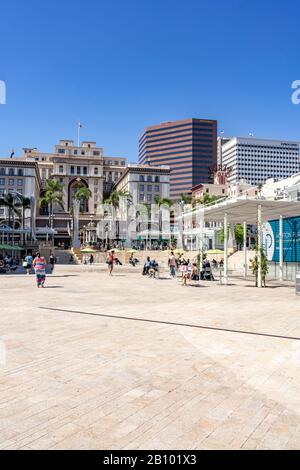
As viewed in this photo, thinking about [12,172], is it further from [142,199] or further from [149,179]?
[149,179]

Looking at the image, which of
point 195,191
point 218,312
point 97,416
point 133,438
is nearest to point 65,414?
point 97,416

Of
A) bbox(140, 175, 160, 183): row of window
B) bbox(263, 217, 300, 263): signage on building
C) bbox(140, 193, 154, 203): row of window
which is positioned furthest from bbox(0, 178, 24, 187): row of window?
bbox(263, 217, 300, 263): signage on building

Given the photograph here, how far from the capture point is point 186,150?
175 meters

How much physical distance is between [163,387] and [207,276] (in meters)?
20.1

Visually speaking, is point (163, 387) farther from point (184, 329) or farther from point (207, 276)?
point (207, 276)

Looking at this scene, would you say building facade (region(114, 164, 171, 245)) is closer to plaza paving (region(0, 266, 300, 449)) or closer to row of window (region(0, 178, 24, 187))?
row of window (region(0, 178, 24, 187))

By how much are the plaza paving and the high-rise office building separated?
164 meters

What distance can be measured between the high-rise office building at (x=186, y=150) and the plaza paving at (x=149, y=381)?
A: 16393 centimetres

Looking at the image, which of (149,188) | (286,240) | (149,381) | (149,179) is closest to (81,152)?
(149,179)

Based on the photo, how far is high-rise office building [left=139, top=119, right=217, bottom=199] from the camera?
570 ft

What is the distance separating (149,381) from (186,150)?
17460 cm

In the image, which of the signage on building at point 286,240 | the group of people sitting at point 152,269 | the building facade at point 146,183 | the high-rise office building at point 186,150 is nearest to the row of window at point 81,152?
the building facade at point 146,183

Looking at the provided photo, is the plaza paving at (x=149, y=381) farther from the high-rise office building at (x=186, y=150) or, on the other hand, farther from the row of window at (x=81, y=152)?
the high-rise office building at (x=186, y=150)

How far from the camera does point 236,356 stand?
280 inches
